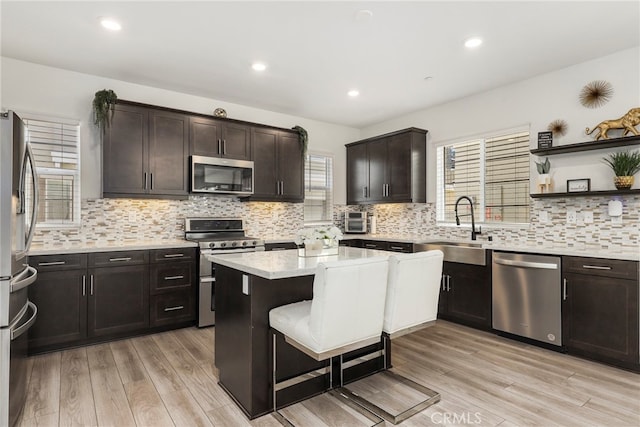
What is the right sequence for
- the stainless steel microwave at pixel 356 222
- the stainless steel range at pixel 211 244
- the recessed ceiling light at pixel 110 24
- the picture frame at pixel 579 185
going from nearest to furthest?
1. the recessed ceiling light at pixel 110 24
2. the picture frame at pixel 579 185
3. the stainless steel range at pixel 211 244
4. the stainless steel microwave at pixel 356 222

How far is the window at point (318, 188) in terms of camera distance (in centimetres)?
578

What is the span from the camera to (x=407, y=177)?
16.5ft

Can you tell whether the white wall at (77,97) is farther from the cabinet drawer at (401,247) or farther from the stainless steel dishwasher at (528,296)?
the stainless steel dishwasher at (528,296)

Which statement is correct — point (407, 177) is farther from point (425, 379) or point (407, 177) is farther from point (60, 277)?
point (60, 277)

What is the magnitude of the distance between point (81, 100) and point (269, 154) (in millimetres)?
2231

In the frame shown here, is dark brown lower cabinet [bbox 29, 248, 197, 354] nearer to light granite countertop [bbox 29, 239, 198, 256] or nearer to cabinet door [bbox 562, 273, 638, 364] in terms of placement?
light granite countertop [bbox 29, 239, 198, 256]

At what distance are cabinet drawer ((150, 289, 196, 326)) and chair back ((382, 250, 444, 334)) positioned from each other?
8.62 feet

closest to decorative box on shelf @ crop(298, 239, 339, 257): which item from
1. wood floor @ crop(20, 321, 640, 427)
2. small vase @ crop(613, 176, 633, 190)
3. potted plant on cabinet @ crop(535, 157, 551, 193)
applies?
wood floor @ crop(20, 321, 640, 427)

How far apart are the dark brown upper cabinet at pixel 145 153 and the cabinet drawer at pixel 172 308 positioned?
1165 millimetres

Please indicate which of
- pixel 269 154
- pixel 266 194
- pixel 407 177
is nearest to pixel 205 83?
pixel 269 154

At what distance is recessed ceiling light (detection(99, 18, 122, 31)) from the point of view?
280cm

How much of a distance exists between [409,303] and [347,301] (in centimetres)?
51

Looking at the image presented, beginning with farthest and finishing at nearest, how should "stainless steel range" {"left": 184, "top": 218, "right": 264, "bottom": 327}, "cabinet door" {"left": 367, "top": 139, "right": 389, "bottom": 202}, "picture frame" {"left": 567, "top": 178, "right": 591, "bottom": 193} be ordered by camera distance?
"cabinet door" {"left": 367, "top": 139, "right": 389, "bottom": 202}, "stainless steel range" {"left": 184, "top": 218, "right": 264, "bottom": 327}, "picture frame" {"left": 567, "top": 178, "right": 591, "bottom": 193}

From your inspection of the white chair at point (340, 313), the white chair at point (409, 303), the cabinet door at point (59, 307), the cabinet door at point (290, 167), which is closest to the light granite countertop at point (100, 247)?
the cabinet door at point (59, 307)
